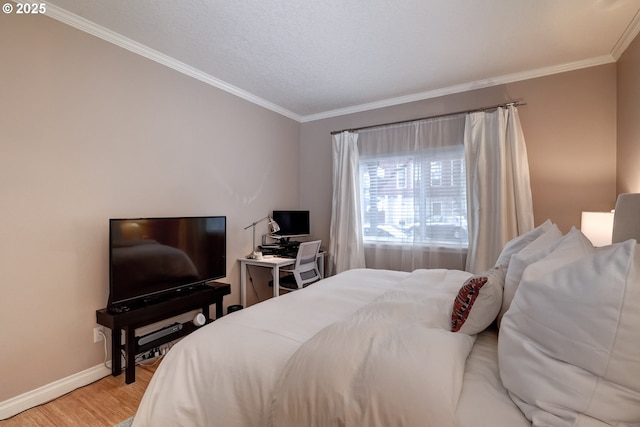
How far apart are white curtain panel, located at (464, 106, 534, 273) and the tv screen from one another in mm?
2002

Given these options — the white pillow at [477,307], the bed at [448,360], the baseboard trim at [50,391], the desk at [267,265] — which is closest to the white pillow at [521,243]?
the bed at [448,360]

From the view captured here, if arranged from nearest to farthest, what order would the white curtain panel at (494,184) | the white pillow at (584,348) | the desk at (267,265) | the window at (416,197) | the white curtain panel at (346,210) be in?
the white pillow at (584,348), the white curtain panel at (494,184), the desk at (267,265), the window at (416,197), the white curtain panel at (346,210)

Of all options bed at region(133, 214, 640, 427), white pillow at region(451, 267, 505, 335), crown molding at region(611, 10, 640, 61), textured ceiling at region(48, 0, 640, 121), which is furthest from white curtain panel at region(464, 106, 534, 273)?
white pillow at region(451, 267, 505, 335)

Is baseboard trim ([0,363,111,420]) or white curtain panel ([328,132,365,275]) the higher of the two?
white curtain panel ([328,132,365,275])

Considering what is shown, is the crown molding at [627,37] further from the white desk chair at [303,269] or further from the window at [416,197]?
the white desk chair at [303,269]

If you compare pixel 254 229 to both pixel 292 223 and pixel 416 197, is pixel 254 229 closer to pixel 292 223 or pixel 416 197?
pixel 292 223

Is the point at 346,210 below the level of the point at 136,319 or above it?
above

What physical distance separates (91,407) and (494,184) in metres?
3.81

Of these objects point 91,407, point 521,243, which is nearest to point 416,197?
point 521,243

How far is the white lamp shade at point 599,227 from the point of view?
7.25 ft

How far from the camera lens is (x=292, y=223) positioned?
3994 mm

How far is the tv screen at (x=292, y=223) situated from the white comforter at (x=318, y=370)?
2.23m

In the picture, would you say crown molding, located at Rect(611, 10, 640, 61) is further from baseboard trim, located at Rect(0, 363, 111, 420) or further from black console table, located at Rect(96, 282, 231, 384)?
baseboard trim, located at Rect(0, 363, 111, 420)

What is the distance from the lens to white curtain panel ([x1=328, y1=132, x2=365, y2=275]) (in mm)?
3898
